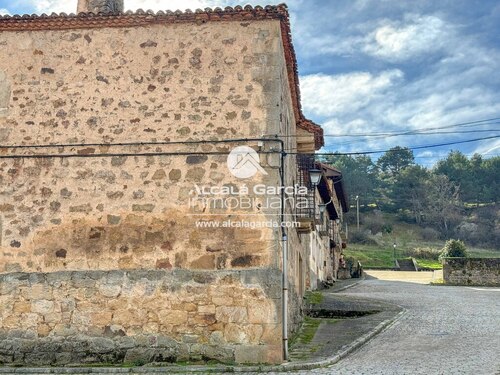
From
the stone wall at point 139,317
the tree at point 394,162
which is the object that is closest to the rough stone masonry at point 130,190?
the stone wall at point 139,317

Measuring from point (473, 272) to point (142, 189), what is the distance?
21101 millimetres

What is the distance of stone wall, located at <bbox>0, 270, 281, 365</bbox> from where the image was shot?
8.95 m

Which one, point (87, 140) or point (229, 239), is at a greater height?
point (87, 140)

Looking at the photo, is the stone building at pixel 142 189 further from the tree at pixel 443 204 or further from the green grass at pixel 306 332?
the tree at pixel 443 204

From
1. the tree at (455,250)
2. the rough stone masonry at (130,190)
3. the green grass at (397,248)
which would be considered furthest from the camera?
the green grass at (397,248)

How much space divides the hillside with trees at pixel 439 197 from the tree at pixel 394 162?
0.30 m

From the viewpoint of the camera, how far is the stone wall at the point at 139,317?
895 centimetres

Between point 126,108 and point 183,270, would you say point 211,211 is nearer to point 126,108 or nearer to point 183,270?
point 183,270

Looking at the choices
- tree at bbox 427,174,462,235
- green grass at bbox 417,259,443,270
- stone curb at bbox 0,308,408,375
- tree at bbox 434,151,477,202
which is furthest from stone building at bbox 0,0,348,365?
tree at bbox 434,151,477,202

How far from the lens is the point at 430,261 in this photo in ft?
177

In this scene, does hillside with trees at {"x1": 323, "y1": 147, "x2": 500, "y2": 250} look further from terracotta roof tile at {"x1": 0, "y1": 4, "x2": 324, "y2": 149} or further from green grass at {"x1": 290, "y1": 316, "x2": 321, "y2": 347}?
terracotta roof tile at {"x1": 0, "y1": 4, "x2": 324, "y2": 149}

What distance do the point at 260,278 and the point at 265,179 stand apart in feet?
5.34

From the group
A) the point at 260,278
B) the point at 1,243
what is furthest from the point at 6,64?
the point at 260,278

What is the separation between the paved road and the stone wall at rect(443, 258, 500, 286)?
33.8ft
